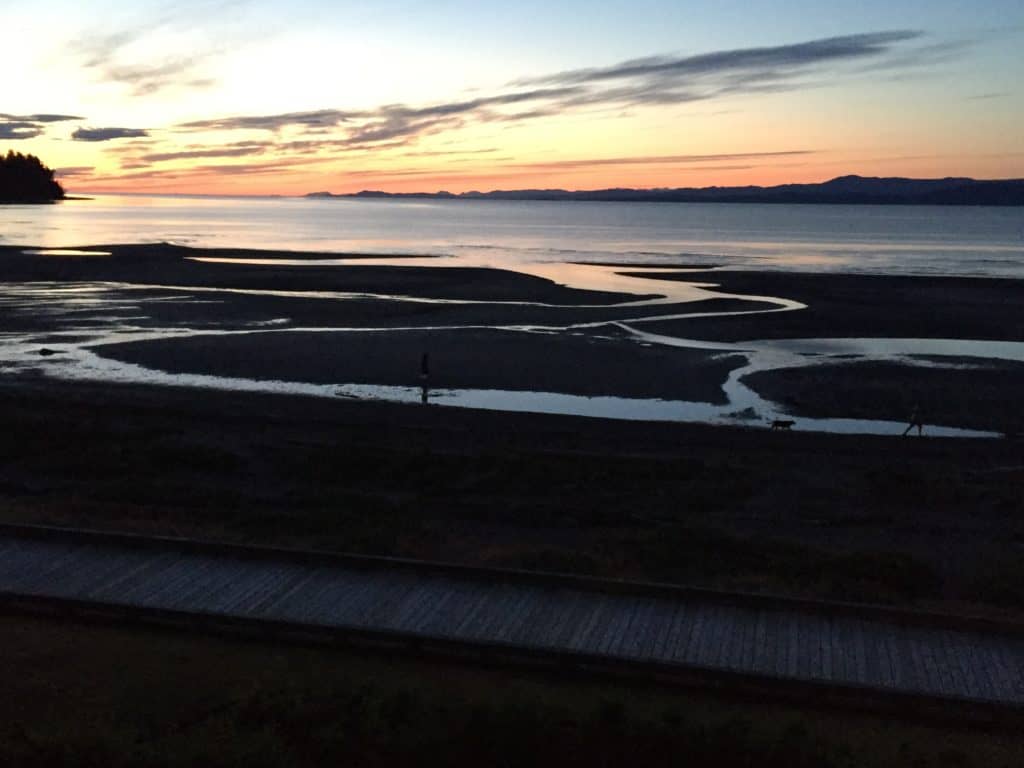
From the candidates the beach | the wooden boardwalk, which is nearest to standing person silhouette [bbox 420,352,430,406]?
the beach

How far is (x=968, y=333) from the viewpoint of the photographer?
41.0 metres

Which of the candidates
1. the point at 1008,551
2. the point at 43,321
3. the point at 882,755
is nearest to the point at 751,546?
the point at 1008,551

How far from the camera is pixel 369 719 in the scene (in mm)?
9867

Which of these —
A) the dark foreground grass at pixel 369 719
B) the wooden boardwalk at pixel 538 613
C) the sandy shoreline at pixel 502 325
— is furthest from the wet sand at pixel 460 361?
the dark foreground grass at pixel 369 719

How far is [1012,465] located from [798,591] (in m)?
10.1

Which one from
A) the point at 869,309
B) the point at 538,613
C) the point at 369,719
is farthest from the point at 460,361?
the point at 369,719

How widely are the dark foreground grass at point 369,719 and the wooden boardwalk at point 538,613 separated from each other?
1.27ft

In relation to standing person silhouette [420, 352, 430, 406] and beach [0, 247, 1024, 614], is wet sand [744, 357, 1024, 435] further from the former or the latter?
standing person silhouette [420, 352, 430, 406]

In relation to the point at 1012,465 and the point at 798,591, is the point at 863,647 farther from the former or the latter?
the point at 1012,465

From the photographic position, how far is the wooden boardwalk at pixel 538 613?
426 inches

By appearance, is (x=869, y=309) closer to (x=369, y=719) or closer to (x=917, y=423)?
(x=917, y=423)

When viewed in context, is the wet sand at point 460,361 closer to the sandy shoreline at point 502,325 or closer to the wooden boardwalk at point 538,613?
the sandy shoreline at point 502,325

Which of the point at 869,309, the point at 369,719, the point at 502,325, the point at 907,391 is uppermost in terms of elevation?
the point at 369,719

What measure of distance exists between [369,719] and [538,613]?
2.78m
